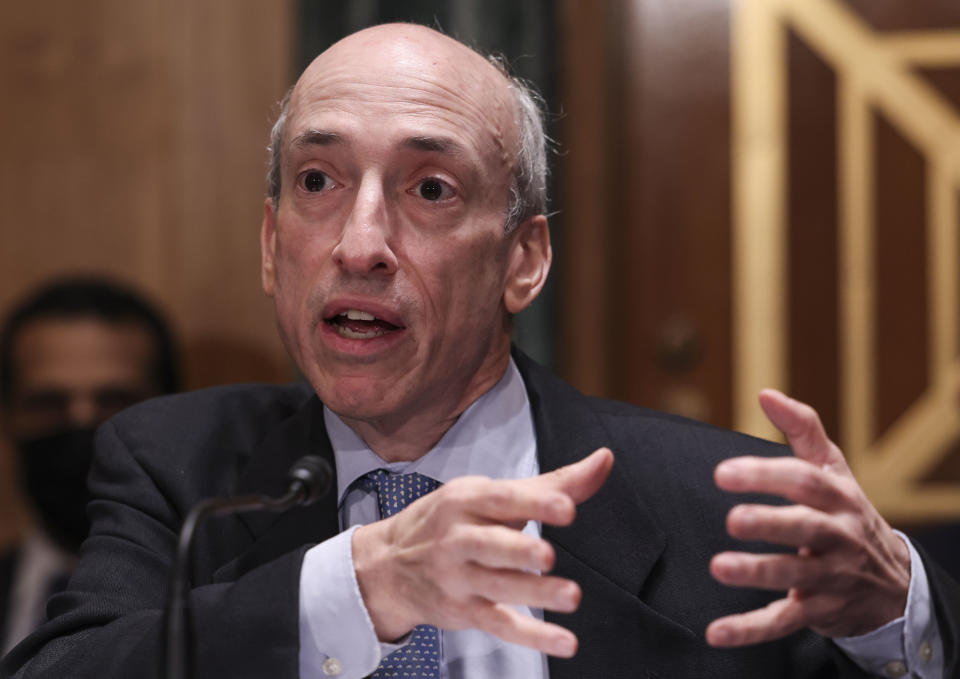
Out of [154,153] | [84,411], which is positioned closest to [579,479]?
[84,411]

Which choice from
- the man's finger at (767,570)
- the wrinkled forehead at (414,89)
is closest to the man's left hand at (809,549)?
the man's finger at (767,570)

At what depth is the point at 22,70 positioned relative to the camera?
3135mm

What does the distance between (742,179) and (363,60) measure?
5.58 ft

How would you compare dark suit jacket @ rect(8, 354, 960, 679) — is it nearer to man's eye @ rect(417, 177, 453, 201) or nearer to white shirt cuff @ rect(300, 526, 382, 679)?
white shirt cuff @ rect(300, 526, 382, 679)

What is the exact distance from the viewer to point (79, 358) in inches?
115

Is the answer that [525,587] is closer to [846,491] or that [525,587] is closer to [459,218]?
[846,491]

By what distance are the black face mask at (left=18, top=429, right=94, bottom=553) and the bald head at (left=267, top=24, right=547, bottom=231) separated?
1.41 m

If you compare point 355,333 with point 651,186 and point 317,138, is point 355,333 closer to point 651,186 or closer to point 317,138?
point 317,138

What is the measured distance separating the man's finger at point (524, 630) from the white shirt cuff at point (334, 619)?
148mm

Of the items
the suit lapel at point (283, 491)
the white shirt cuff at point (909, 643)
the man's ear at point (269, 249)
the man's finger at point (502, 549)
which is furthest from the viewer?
the man's ear at point (269, 249)

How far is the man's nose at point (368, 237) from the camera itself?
149cm

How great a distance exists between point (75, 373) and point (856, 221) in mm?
2004

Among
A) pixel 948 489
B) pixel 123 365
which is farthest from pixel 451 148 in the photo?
pixel 948 489

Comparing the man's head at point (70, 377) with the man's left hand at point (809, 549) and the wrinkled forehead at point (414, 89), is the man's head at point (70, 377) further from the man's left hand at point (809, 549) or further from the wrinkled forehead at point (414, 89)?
the man's left hand at point (809, 549)
